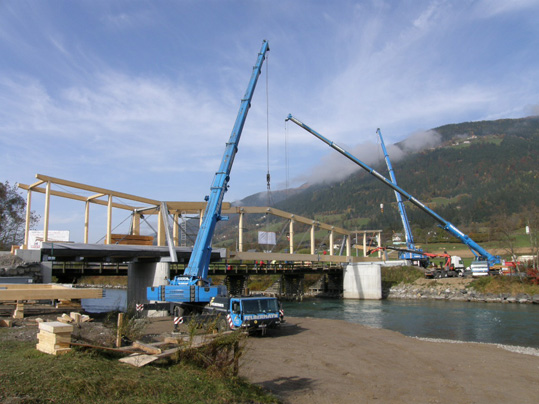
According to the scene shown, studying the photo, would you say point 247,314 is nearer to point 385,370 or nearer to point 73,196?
point 385,370

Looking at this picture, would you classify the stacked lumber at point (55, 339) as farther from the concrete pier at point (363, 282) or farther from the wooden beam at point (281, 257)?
the concrete pier at point (363, 282)

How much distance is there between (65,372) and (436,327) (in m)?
27.0

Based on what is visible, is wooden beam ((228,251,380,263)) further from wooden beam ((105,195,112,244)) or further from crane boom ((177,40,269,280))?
crane boom ((177,40,269,280))

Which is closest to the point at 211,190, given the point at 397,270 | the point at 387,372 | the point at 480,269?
the point at 387,372

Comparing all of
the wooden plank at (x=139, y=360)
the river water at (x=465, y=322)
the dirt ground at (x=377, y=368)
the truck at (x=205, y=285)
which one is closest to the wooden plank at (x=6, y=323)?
the dirt ground at (x=377, y=368)

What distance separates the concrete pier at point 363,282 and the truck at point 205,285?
1463 inches

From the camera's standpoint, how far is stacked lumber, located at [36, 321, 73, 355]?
353 inches

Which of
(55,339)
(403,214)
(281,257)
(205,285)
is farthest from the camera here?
(403,214)

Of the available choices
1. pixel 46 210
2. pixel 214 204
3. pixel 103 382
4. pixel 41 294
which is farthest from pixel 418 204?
pixel 103 382

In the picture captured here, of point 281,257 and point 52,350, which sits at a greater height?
point 281,257

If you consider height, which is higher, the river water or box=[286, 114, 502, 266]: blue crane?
box=[286, 114, 502, 266]: blue crane

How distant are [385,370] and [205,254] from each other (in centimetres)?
1371

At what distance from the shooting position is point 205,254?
84.5 ft

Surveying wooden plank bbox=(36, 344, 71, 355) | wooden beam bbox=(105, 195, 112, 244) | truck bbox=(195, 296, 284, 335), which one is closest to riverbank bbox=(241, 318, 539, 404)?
truck bbox=(195, 296, 284, 335)
